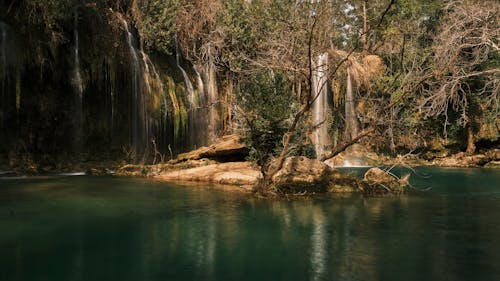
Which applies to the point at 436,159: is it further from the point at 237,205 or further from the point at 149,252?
the point at 149,252

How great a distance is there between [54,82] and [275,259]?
1964 cm

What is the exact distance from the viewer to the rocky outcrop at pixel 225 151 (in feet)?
75.7

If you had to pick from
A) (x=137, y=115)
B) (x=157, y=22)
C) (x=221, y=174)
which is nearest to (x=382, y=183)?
(x=221, y=174)

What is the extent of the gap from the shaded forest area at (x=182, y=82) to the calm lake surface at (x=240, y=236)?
3.12 metres

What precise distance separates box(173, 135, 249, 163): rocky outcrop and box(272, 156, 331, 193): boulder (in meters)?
6.53

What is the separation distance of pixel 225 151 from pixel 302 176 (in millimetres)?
7506

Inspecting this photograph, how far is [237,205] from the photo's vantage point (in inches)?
545

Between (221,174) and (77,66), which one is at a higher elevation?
(77,66)

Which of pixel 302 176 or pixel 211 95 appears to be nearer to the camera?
pixel 302 176

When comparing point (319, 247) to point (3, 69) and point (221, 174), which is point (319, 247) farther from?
point (3, 69)

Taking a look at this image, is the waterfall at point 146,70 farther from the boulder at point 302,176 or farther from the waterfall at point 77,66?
the boulder at point 302,176

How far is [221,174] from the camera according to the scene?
19844 millimetres

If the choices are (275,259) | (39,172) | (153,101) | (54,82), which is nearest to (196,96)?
(153,101)

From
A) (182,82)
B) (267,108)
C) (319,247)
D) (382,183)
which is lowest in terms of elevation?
(319,247)
